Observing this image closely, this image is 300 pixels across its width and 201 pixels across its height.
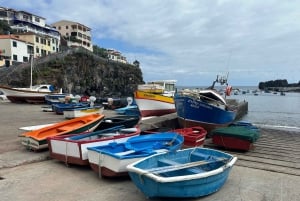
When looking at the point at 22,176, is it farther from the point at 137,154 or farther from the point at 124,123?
the point at 124,123

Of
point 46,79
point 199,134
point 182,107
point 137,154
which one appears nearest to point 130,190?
point 137,154

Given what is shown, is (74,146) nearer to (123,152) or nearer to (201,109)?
(123,152)

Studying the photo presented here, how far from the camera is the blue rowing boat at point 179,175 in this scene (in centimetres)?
435

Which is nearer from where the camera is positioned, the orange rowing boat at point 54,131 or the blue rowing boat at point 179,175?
the blue rowing boat at point 179,175

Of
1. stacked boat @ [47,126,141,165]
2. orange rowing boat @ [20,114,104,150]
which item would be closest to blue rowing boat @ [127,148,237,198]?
stacked boat @ [47,126,141,165]

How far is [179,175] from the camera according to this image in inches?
198

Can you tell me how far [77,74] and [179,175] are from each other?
166 ft

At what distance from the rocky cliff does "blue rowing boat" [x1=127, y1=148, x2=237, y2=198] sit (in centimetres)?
3976

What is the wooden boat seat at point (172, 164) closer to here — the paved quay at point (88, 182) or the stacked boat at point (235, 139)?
the paved quay at point (88, 182)

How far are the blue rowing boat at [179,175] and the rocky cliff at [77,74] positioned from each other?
39.8m

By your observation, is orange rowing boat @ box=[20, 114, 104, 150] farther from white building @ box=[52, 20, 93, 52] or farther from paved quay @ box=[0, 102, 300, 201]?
white building @ box=[52, 20, 93, 52]

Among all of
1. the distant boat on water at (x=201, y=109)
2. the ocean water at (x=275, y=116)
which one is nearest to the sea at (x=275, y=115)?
the ocean water at (x=275, y=116)

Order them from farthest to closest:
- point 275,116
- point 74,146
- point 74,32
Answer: point 74,32 < point 275,116 < point 74,146

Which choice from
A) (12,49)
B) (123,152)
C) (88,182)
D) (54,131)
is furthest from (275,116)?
(12,49)
